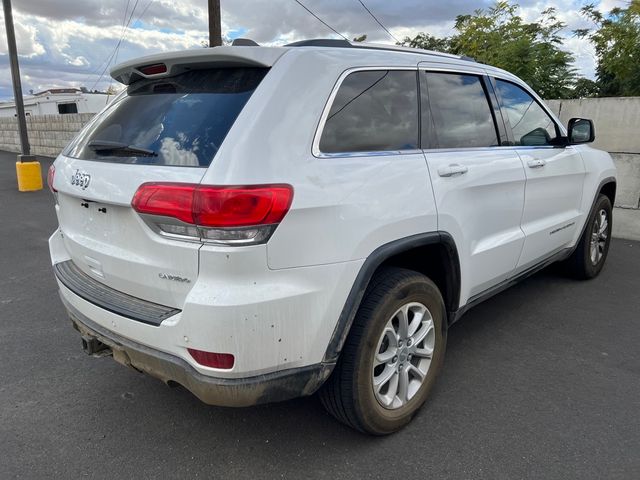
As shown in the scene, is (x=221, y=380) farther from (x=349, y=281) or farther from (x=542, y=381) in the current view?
(x=542, y=381)

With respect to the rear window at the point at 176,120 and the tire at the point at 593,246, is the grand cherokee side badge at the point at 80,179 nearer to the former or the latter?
the rear window at the point at 176,120

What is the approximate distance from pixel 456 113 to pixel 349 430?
193cm

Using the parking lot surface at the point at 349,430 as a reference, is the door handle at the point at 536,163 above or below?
above

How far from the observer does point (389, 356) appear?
2492 mm

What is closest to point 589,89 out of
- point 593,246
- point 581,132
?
point 593,246

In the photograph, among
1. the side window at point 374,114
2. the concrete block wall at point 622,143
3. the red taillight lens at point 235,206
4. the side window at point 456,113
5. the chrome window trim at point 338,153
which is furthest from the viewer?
the concrete block wall at point 622,143

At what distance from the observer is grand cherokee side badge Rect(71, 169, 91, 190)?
2.36 m

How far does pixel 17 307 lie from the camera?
426 cm

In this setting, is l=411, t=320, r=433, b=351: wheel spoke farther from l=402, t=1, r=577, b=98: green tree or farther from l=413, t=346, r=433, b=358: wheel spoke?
l=402, t=1, r=577, b=98: green tree

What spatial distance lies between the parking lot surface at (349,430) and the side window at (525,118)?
1.45 meters

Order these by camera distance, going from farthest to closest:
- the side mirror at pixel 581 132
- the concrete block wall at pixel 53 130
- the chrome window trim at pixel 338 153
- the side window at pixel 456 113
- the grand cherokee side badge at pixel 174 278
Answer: the concrete block wall at pixel 53 130
the side mirror at pixel 581 132
the side window at pixel 456 113
the chrome window trim at pixel 338 153
the grand cherokee side badge at pixel 174 278

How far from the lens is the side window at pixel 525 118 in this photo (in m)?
3.53

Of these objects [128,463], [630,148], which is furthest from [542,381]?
[630,148]

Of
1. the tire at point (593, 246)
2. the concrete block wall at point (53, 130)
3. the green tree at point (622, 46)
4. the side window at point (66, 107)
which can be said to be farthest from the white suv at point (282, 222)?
the side window at point (66, 107)
